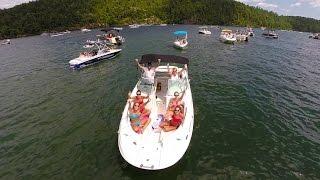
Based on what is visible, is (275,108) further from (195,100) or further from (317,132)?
(195,100)

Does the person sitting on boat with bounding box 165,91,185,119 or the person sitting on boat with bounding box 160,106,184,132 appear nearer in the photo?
the person sitting on boat with bounding box 160,106,184,132

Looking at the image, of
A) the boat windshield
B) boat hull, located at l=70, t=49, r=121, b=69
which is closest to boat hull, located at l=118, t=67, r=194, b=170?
the boat windshield

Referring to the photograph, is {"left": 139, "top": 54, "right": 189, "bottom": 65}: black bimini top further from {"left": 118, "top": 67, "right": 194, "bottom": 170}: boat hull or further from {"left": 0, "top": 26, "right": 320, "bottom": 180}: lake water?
{"left": 118, "top": 67, "right": 194, "bottom": 170}: boat hull

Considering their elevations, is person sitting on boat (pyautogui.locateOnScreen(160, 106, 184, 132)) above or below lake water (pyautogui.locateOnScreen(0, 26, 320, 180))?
above

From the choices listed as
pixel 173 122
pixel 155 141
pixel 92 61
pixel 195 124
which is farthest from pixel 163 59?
pixel 92 61

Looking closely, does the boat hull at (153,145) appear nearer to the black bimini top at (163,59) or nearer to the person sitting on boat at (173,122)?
the person sitting on boat at (173,122)

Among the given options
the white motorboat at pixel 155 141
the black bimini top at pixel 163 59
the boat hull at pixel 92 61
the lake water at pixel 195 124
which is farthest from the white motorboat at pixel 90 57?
the white motorboat at pixel 155 141

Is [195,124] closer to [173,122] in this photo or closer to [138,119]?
[173,122]

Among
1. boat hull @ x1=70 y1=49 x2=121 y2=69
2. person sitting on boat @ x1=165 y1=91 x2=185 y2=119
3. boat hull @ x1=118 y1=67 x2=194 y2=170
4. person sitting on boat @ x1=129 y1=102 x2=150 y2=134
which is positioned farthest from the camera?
boat hull @ x1=70 y1=49 x2=121 y2=69
